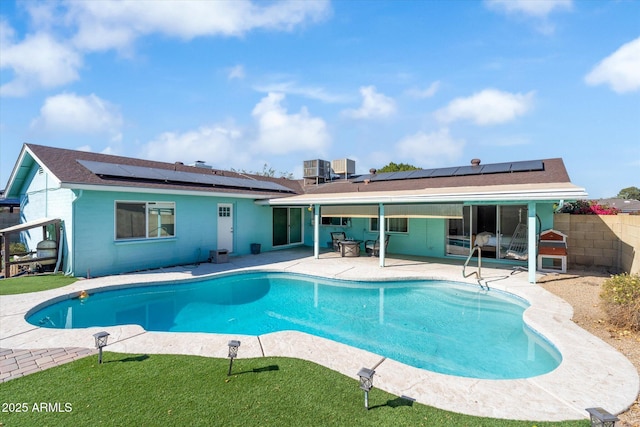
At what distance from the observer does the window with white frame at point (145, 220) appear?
443 inches

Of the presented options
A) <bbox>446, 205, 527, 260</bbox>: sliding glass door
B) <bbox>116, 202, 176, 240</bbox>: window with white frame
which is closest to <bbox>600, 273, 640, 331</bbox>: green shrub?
<bbox>446, 205, 527, 260</bbox>: sliding glass door

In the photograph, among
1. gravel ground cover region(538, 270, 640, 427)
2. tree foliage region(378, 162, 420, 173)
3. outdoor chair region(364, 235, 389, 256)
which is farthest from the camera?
tree foliage region(378, 162, 420, 173)

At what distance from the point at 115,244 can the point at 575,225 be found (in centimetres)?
1686

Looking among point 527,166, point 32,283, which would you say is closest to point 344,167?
point 527,166

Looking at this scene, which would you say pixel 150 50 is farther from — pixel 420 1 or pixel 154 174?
pixel 420 1

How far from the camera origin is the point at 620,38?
35.1 ft

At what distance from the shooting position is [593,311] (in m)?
6.91

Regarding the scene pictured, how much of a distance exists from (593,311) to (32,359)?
10.6 meters

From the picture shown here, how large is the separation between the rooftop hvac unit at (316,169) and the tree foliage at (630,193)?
2712 inches

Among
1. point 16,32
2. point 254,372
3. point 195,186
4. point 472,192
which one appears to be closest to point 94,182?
point 195,186

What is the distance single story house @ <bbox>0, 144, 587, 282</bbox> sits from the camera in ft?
33.8

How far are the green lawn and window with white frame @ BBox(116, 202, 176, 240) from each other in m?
2.05

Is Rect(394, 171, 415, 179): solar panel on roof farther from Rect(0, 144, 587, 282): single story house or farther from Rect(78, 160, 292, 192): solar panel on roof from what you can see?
Rect(78, 160, 292, 192): solar panel on roof

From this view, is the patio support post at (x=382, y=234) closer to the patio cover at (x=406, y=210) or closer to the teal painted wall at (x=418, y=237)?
the patio cover at (x=406, y=210)
